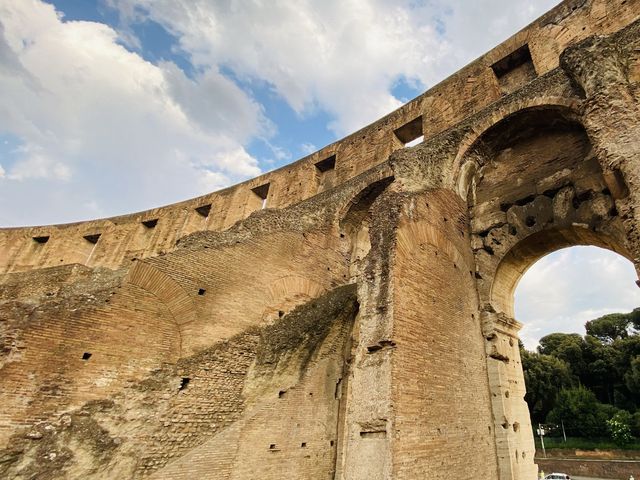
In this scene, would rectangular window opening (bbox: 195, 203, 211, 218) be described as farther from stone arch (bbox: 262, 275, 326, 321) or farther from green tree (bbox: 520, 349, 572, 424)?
green tree (bbox: 520, 349, 572, 424)

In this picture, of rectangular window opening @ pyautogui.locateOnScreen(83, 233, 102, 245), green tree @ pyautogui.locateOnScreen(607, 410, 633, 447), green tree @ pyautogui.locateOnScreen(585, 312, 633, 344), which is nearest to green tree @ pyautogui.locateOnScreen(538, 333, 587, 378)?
green tree @ pyautogui.locateOnScreen(585, 312, 633, 344)

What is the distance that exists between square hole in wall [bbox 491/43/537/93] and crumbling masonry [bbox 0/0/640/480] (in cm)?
42

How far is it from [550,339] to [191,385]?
35.8 m

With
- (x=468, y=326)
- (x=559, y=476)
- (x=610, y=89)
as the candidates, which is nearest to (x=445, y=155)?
(x=610, y=89)

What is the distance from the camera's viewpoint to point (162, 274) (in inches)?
247

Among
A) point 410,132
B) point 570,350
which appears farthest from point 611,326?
point 410,132

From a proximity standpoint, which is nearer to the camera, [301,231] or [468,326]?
[468,326]

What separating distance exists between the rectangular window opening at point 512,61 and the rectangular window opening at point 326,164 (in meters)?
5.19

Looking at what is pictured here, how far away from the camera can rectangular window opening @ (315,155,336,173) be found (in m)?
12.6

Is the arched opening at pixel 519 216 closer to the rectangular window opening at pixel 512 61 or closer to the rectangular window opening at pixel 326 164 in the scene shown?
the rectangular window opening at pixel 512 61

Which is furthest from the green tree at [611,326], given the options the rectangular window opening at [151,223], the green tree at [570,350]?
the rectangular window opening at [151,223]

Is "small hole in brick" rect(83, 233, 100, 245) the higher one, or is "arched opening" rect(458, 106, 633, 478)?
"small hole in brick" rect(83, 233, 100, 245)

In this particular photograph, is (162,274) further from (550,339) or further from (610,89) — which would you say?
(550,339)

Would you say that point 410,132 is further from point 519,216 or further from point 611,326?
point 611,326
